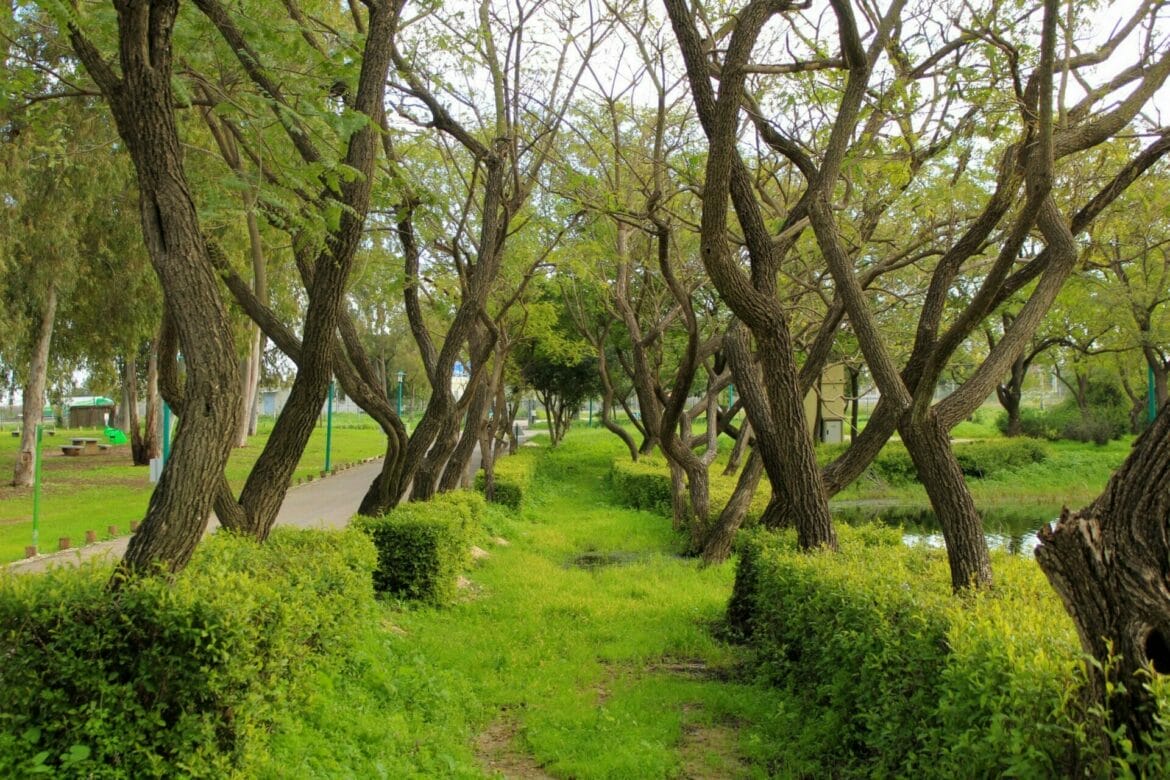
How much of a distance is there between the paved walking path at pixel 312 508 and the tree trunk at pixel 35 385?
18.4ft

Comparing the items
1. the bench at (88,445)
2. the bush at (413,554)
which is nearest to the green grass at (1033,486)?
the bush at (413,554)

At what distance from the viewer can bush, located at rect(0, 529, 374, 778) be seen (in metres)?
3.58

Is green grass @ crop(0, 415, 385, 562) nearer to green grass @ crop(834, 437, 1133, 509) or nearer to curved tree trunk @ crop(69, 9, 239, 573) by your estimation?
curved tree trunk @ crop(69, 9, 239, 573)

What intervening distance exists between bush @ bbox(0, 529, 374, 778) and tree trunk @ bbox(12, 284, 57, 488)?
16968mm

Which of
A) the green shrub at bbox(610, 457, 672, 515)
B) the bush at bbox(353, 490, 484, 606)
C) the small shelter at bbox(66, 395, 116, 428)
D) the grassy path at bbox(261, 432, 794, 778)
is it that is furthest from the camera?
the small shelter at bbox(66, 395, 116, 428)

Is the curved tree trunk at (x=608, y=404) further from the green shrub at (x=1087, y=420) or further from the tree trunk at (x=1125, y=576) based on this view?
the tree trunk at (x=1125, y=576)

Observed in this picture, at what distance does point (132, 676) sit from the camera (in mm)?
3770

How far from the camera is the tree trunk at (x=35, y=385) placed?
1858 cm

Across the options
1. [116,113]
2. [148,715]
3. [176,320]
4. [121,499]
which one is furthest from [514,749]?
[121,499]

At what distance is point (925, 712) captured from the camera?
12.5ft

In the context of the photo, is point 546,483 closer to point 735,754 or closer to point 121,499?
point 121,499

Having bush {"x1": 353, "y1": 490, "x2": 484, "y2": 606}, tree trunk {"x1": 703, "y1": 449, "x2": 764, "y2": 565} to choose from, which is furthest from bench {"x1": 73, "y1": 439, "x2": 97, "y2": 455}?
tree trunk {"x1": 703, "y1": 449, "x2": 764, "y2": 565}

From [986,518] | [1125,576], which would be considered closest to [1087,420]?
[986,518]

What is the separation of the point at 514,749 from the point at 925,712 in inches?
100
